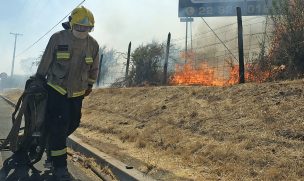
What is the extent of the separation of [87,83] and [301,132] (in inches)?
111

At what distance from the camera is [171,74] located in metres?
16.2

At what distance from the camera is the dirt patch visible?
5.40m

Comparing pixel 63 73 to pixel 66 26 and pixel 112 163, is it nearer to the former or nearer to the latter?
pixel 66 26

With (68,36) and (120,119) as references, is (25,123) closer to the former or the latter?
(68,36)

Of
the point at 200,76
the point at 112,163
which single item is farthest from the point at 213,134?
the point at 200,76

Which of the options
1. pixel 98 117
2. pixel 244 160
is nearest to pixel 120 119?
pixel 98 117

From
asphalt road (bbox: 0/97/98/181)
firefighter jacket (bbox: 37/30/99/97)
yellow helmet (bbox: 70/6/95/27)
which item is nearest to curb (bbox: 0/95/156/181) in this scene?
asphalt road (bbox: 0/97/98/181)

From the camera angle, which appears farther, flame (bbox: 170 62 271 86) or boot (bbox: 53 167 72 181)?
flame (bbox: 170 62 271 86)

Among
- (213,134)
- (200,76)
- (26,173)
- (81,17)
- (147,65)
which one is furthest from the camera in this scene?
(147,65)

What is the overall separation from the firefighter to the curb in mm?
750

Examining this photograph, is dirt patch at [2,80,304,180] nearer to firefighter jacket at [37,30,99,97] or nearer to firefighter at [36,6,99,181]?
firefighter at [36,6,99,181]

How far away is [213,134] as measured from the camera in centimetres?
686

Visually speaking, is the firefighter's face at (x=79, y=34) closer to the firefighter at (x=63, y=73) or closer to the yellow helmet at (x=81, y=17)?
the firefighter at (x=63, y=73)

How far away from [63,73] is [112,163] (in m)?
1.46
